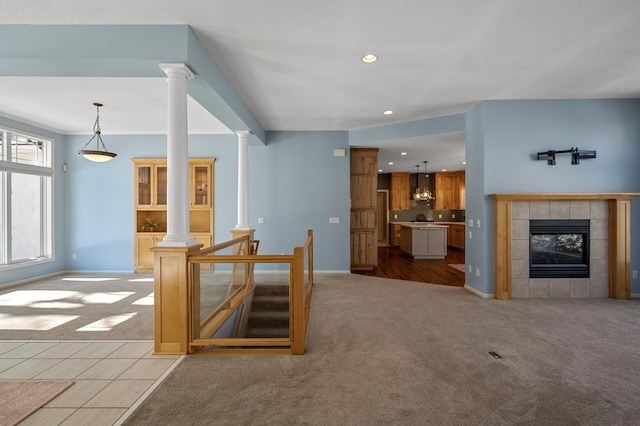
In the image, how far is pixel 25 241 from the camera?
5820 millimetres

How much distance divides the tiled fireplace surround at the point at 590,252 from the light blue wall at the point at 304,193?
308 centimetres

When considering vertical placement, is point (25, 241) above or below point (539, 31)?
below

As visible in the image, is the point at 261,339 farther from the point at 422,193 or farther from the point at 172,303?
the point at 422,193

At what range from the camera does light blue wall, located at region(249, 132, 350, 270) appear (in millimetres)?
6359

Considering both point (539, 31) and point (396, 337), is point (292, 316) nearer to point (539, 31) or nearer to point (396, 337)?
point (396, 337)

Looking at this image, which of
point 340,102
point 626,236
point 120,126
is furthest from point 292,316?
point 120,126

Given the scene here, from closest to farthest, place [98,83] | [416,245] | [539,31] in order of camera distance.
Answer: [539,31]
[98,83]
[416,245]

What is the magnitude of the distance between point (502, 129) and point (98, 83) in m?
5.96

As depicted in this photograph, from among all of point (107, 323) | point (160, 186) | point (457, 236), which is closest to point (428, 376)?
point (107, 323)

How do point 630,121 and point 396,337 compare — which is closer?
point 396,337

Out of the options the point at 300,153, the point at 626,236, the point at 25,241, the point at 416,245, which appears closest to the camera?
the point at 626,236

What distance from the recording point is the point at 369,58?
3264 millimetres

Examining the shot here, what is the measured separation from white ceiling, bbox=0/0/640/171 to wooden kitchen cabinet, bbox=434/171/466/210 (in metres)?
5.91

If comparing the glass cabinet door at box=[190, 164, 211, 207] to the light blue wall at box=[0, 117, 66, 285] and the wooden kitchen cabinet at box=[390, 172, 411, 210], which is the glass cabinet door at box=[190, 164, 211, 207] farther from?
the wooden kitchen cabinet at box=[390, 172, 411, 210]
